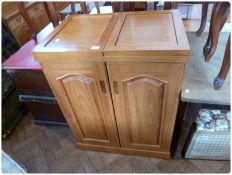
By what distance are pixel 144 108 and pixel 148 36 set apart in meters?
0.36

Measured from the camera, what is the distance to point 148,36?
764 mm

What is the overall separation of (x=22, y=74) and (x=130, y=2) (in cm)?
85

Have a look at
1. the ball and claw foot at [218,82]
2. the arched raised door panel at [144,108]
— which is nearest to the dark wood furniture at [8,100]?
the arched raised door panel at [144,108]

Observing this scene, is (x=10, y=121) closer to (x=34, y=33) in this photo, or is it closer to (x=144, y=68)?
(x=34, y=33)

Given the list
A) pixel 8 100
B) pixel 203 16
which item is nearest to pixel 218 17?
pixel 203 16

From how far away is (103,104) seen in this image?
0.94m

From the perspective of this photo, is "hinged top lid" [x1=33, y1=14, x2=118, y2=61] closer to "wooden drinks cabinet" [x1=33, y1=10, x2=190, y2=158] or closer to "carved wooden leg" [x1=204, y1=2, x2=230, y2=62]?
"wooden drinks cabinet" [x1=33, y1=10, x2=190, y2=158]

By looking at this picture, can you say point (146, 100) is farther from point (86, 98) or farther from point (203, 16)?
point (203, 16)

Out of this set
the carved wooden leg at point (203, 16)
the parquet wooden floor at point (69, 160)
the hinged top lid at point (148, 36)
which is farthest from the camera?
the parquet wooden floor at point (69, 160)

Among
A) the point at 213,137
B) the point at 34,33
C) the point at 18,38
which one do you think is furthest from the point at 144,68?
the point at 18,38

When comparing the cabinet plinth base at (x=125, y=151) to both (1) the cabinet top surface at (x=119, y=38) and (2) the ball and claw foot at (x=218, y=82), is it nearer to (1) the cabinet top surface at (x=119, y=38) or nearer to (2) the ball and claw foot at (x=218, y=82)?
(2) the ball and claw foot at (x=218, y=82)

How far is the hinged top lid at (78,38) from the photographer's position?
0.72 metres

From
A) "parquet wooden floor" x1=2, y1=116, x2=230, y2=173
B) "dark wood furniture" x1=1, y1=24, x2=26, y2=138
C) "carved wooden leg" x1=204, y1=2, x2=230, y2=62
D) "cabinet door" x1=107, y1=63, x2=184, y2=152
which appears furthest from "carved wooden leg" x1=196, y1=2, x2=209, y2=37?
"dark wood furniture" x1=1, y1=24, x2=26, y2=138

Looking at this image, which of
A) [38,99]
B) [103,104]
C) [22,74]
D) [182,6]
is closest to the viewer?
[103,104]
